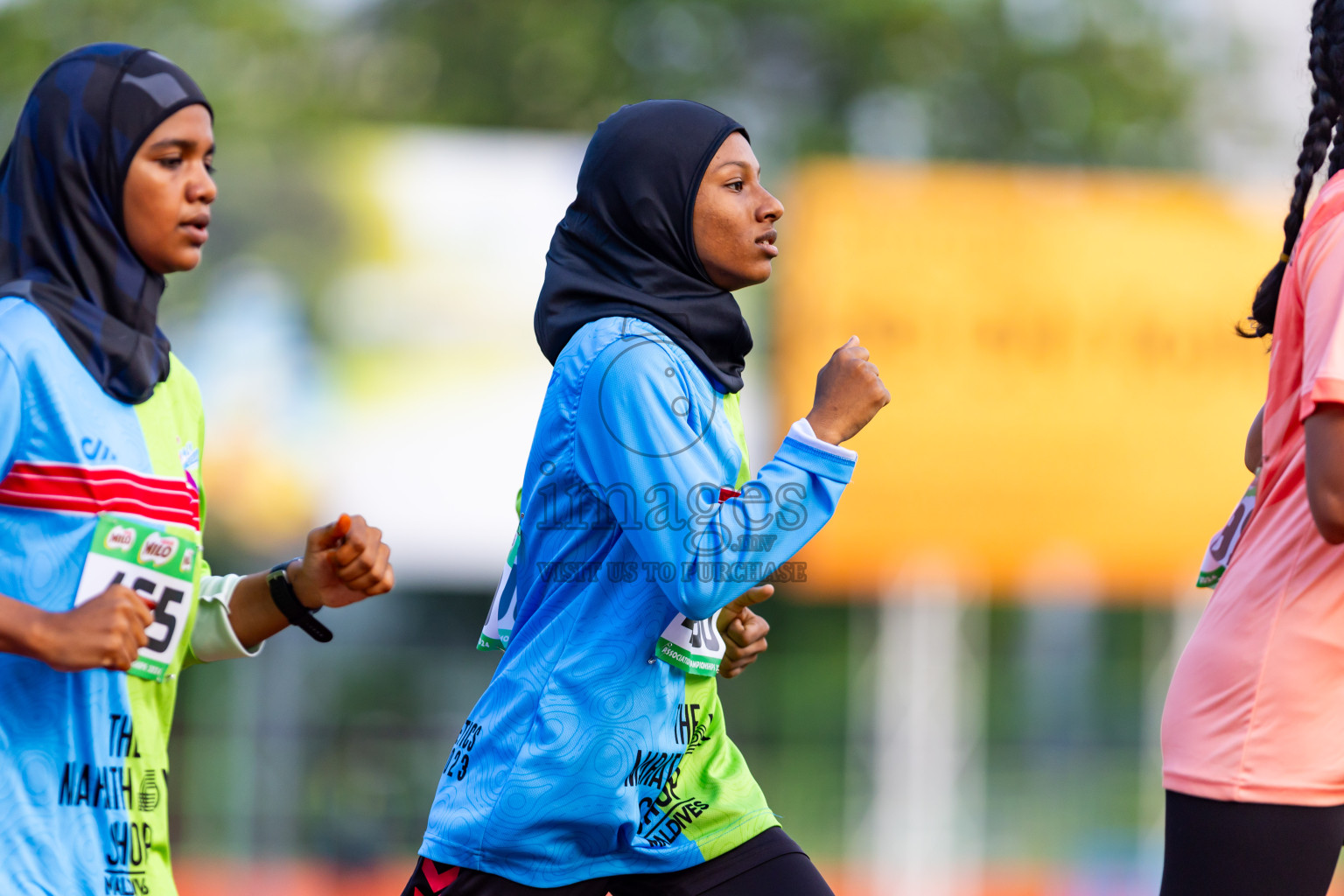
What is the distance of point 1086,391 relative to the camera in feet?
38.8

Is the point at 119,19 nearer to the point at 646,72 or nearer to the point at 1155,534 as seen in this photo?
the point at 646,72

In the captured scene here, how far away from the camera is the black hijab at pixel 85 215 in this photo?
2404 millimetres

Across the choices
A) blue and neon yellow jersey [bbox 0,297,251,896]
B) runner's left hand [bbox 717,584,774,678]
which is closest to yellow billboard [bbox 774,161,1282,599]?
runner's left hand [bbox 717,584,774,678]

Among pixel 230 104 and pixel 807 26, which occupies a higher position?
pixel 807 26

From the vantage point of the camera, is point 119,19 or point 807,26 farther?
point 807,26

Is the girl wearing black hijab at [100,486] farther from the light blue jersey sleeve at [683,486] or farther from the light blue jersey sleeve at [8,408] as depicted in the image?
the light blue jersey sleeve at [683,486]

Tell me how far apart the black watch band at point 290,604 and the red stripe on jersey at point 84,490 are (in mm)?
292

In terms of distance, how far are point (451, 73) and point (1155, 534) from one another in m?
11.4

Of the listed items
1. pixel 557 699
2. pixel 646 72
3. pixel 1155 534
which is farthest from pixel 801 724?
pixel 557 699

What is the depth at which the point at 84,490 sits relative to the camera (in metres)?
2.35

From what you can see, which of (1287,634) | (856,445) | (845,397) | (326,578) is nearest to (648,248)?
(845,397)

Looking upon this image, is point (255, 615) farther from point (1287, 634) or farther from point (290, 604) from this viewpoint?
point (1287, 634)

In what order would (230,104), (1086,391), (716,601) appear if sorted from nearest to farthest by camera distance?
(716,601) → (1086,391) → (230,104)

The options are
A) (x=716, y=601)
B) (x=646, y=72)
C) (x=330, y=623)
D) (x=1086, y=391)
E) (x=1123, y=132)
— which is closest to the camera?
(x=716, y=601)
